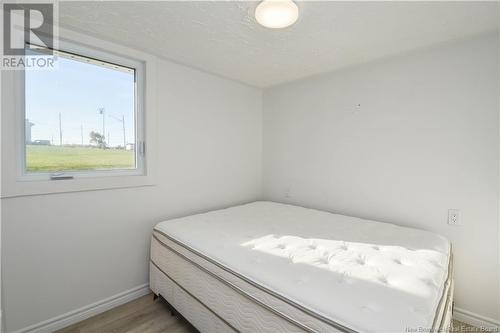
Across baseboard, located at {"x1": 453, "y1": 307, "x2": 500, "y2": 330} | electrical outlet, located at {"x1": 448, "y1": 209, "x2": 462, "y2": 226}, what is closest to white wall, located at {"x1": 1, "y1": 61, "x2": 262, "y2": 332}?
electrical outlet, located at {"x1": 448, "y1": 209, "x2": 462, "y2": 226}

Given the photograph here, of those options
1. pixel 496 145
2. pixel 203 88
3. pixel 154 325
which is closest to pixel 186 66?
pixel 203 88

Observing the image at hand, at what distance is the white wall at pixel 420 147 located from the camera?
1.67 meters

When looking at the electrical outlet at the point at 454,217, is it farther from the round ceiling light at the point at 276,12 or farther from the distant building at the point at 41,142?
the distant building at the point at 41,142

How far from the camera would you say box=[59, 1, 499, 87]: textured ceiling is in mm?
1393

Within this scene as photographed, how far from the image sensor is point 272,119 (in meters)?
3.02

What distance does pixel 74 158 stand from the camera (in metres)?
1.79

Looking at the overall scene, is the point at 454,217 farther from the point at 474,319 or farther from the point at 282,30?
the point at 282,30

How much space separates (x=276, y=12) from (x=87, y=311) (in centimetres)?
251

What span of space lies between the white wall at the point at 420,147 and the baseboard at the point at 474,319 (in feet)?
0.12

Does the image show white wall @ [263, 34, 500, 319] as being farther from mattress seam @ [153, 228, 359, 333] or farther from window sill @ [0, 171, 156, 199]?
window sill @ [0, 171, 156, 199]

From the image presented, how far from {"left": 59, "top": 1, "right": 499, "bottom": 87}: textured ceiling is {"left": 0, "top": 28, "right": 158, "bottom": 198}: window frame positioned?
0.10 m

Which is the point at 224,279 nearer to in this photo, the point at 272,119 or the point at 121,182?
the point at 121,182

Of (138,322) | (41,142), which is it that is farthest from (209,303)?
(41,142)

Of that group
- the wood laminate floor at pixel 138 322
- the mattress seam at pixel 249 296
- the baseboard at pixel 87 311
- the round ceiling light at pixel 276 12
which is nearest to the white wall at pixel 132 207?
the baseboard at pixel 87 311
